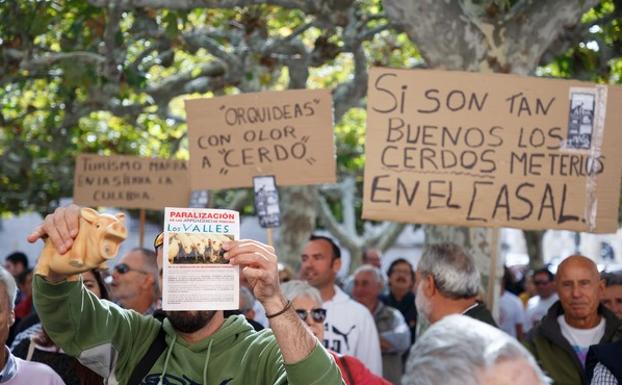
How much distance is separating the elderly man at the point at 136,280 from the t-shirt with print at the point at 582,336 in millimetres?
2387

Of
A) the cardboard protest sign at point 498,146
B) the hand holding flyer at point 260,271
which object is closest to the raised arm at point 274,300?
the hand holding flyer at point 260,271

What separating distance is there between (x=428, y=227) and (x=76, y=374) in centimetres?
373

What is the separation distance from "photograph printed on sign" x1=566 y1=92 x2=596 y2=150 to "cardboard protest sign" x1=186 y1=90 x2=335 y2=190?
1.77 meters

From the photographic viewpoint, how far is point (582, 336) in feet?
22.2

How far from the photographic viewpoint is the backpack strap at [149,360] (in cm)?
462

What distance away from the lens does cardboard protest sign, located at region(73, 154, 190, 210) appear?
12180mm

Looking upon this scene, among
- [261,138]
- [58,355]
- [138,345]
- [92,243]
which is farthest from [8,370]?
[261,138]

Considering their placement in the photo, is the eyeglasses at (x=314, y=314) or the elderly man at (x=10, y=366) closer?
the elderly man at (x=10, y=366)

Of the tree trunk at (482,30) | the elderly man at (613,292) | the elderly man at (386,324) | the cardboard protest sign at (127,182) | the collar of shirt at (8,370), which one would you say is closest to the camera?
the collar of shirt at (8,370)

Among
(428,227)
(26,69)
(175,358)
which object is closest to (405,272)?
(428,227)

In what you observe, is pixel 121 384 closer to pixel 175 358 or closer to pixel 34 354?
pixel 175 358

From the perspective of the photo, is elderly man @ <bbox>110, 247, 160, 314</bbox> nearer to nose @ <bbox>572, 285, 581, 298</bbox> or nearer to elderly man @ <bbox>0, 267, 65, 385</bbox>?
elderly man @ <bbox>0, 267, 65, 385</bbox>

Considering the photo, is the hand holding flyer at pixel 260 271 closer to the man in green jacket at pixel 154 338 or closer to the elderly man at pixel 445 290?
the man in green jacket at pixel 154 338

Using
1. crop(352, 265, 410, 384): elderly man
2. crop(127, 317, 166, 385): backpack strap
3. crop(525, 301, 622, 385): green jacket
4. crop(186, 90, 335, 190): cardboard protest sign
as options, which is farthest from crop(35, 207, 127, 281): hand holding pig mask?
crop(352, 265, 410, 384): elderly man
